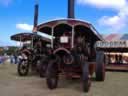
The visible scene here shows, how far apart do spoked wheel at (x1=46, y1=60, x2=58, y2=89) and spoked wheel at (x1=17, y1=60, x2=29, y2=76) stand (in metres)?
4.98

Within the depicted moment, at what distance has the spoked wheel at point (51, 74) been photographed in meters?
12.5

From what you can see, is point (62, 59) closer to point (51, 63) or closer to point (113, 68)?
point (51, 63)

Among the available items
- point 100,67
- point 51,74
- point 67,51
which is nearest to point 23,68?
point 100,67

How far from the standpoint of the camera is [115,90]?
40.5 feet

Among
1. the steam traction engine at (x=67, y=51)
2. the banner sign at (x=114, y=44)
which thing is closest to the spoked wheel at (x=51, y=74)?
the steam traction engine at (x=67, y=51)

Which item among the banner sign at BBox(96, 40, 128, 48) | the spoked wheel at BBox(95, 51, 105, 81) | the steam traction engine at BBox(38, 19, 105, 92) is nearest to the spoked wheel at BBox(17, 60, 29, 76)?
the steam traction engine at BBox(38, 19, 105, 92)

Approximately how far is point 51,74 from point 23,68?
567cm

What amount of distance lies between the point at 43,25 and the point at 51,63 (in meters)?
1.74

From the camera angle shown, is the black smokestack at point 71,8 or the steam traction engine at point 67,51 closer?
the steam traction engine at point 67,51

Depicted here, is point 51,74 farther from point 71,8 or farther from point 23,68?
point 71,8

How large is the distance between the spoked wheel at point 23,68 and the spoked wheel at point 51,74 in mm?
4984

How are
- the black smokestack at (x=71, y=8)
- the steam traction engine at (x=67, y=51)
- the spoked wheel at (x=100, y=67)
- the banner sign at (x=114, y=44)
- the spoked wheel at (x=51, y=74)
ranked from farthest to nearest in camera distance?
the black smokestack at (x=71, y=8) < the banner sign at (x=114, y=44) < the spoked wheel at (x=100, y=67) < the steam traction engine at (x=67, y=51) < the spoked wheel at (x=51, y=74)

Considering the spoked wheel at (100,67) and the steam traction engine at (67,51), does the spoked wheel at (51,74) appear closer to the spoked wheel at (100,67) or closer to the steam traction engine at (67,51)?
the steam traction engine at (67,51)

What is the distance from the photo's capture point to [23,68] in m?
18.1
